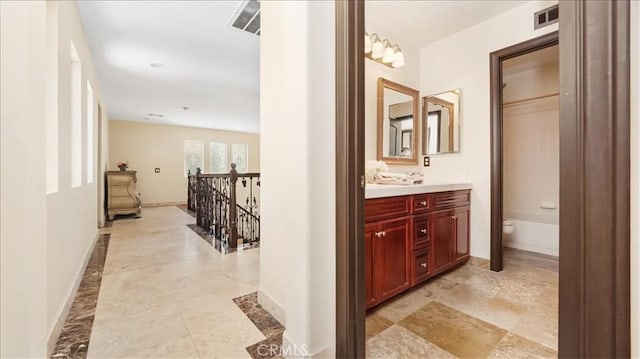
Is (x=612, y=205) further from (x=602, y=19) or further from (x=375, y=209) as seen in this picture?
(x=375, y=209)

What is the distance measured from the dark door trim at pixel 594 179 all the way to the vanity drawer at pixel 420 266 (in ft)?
4.73

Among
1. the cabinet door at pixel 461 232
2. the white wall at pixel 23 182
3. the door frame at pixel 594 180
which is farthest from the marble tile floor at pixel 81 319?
the cabinet door at pixel 461 232

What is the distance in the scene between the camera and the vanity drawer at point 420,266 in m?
2.11

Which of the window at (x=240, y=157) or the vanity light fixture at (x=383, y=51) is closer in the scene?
the vanity light fixture at (x=383, y=51)

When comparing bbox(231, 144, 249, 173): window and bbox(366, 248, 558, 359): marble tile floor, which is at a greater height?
bbox(231, 144, 249, 173): window

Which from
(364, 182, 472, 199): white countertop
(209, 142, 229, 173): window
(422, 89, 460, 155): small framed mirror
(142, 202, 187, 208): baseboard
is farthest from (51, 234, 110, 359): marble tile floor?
(209, 142, 229, 173): window

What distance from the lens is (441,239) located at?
2.41 m

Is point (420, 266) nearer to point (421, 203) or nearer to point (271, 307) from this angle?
point (421, 203)

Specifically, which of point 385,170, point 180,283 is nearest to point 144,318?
point 180,283

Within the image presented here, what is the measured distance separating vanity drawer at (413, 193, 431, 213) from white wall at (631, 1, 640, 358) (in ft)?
4.95

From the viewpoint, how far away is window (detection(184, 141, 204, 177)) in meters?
8.66

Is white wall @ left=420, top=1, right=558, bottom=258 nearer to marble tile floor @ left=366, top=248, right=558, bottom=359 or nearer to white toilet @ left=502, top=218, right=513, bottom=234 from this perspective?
marble tile floor @ left=366, top=248, right=558, bottom=359

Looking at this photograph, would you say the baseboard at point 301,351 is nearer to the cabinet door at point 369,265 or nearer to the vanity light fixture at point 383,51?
the cabinet door at point 369,265

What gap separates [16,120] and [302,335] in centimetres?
149
